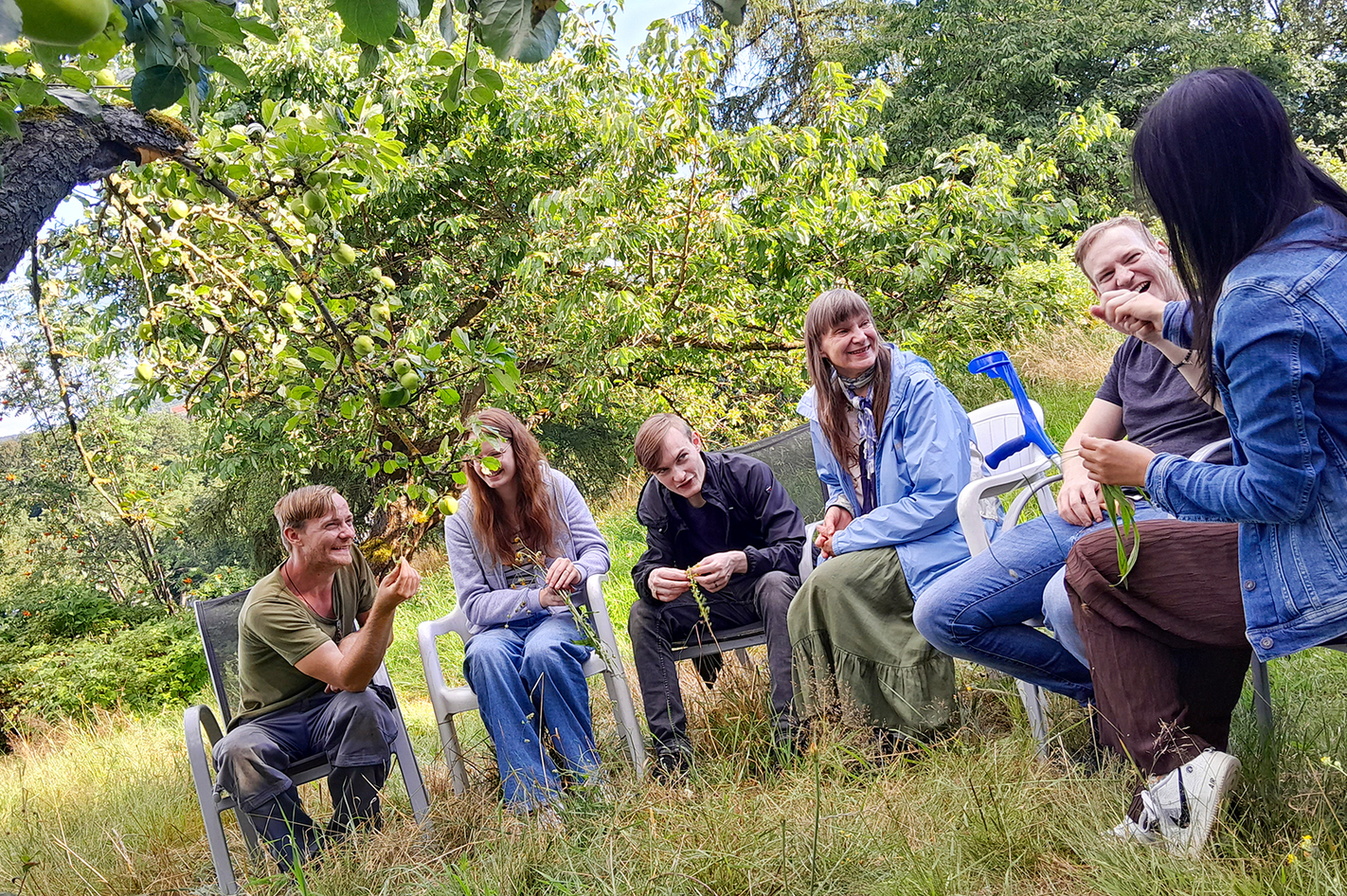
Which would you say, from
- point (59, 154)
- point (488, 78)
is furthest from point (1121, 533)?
point (59, 154)

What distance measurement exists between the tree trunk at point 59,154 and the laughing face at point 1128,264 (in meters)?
2.20

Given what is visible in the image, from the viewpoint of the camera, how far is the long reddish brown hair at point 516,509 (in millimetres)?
3521

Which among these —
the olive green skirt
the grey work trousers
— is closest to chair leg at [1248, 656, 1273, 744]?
the olive green skirt

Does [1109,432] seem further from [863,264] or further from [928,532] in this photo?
[863,264]

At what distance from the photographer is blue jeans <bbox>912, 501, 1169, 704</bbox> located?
2.35 meters

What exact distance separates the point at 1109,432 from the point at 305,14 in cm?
1001

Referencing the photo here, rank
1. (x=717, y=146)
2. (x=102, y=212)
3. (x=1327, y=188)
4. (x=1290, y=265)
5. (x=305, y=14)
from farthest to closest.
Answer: (x=305, y=14) < (x=717, y=146) < (x=102, y=212) < (x=1327, y=188) < (x=1290, y=265)

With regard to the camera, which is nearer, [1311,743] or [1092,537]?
[1092,537]

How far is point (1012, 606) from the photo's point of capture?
7.73ft

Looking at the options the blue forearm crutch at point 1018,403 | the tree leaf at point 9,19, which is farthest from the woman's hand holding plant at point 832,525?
the tree leaf at point 9,19

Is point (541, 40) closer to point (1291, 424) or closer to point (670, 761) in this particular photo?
point (1291, 424)

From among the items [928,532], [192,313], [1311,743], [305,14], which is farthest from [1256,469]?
[305,14]

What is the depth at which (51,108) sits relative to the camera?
1990mm

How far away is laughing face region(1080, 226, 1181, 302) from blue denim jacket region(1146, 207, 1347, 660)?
3.17 ft
